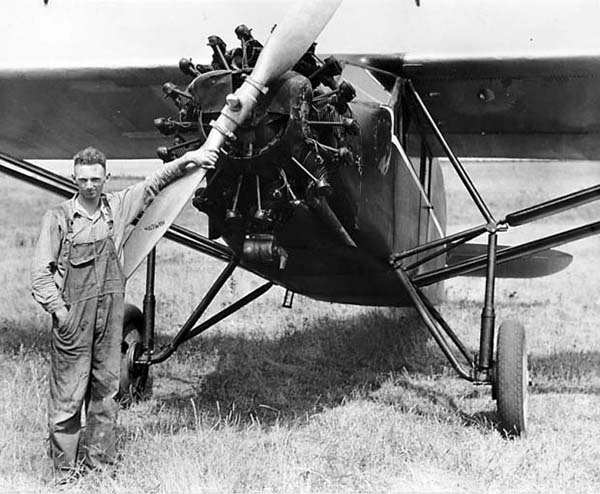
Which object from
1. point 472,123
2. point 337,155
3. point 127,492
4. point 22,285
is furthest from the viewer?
point 22,285

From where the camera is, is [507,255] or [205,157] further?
[507,255]

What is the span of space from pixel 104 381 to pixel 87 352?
0.19 m

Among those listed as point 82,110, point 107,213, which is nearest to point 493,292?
point 107,213

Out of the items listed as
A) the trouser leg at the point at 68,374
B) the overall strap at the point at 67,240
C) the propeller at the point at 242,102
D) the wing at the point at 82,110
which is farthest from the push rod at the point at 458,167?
the trouser leg at the point at 68,374

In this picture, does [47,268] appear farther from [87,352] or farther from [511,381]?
[511,381]

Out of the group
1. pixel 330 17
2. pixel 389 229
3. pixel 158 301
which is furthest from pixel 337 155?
pixel 158 301

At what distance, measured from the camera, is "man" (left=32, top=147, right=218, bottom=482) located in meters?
3.64

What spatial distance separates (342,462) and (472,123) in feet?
12.9

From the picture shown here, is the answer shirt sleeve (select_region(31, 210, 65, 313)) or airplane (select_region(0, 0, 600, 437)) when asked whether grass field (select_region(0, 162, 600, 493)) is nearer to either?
airplane (select_region(0, 0, 600, 437))

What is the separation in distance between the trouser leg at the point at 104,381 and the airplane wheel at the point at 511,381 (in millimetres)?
2542

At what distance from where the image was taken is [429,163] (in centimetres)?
700

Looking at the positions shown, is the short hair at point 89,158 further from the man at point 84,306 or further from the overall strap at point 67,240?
the overall strap at point 67,240

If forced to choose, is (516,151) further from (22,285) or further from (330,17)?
(22,285)

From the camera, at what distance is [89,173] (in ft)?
12.0
